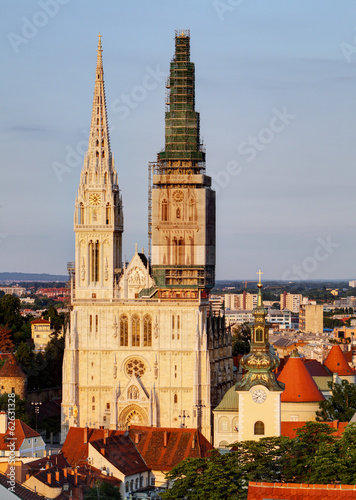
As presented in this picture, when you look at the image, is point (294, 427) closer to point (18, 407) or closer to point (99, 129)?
point (18, 407)

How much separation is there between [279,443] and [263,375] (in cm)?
1278

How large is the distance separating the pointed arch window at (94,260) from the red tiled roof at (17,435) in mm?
18835

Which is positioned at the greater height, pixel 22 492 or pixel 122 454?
pixel 22 492

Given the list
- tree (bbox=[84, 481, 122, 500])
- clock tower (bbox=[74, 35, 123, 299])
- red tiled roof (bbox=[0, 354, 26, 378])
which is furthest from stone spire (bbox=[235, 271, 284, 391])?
red tiled roof (bbox=[0, 354, 26, 378])

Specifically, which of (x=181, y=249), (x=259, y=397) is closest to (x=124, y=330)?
(x=181, y=249)

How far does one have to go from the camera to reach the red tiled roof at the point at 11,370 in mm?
124500

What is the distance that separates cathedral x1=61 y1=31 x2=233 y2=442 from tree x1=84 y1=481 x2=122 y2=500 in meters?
26.8

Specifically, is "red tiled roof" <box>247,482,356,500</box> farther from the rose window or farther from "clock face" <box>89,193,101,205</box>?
"clock face" <box>89,193,101,205</box>

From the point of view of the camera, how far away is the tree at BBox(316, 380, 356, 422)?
109 m

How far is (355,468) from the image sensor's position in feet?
253

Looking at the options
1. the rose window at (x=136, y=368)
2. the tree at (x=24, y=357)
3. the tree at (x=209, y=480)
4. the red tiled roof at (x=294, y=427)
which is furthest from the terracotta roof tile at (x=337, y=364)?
the tree at (x=209, y=480)

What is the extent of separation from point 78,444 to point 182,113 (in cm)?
3660

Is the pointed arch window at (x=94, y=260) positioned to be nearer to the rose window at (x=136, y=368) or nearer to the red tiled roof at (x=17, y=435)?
the rose window at (x=136, y=368)

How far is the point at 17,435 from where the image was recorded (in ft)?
341
